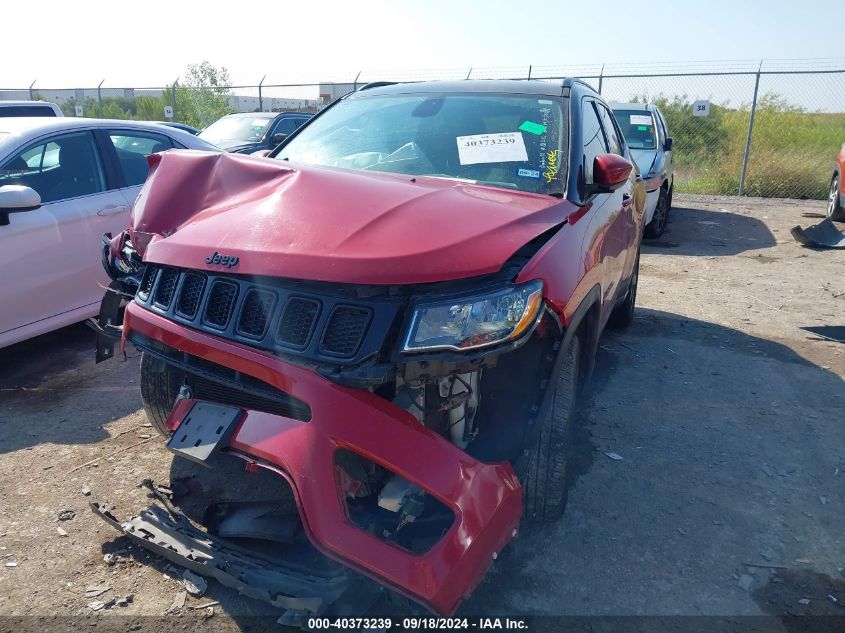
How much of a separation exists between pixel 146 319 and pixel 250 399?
0.55 meters

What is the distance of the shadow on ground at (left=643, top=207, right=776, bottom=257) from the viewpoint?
9062 mm

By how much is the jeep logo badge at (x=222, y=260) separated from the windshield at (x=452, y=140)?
1.15 meters

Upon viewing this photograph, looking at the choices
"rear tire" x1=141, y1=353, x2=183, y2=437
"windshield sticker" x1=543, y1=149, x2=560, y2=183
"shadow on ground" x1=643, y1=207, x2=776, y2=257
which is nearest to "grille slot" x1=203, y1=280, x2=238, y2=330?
"rear tire" x1=141, y1=353, x2=183, y2=437

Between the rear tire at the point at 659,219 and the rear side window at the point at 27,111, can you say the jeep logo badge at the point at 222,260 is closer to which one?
the rear side window at the point at 27,111

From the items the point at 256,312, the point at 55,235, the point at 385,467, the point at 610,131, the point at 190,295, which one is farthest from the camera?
the point at 55,235

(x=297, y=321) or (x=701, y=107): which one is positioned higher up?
(x=701, y=107)

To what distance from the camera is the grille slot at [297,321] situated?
202 cm

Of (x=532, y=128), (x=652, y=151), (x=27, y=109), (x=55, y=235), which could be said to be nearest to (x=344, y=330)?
(x=532, y=128)

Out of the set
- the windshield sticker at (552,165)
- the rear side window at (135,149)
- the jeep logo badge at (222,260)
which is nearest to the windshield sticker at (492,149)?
the windshield sticker at (552,165)

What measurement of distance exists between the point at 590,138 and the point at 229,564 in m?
2.57

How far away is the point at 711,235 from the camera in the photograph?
10070 millimetres

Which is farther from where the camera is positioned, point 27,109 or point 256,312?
point 27,109

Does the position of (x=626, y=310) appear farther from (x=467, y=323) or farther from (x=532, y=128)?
(x=467, y=323)

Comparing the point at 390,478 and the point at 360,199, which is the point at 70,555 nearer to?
the point at 390,478
